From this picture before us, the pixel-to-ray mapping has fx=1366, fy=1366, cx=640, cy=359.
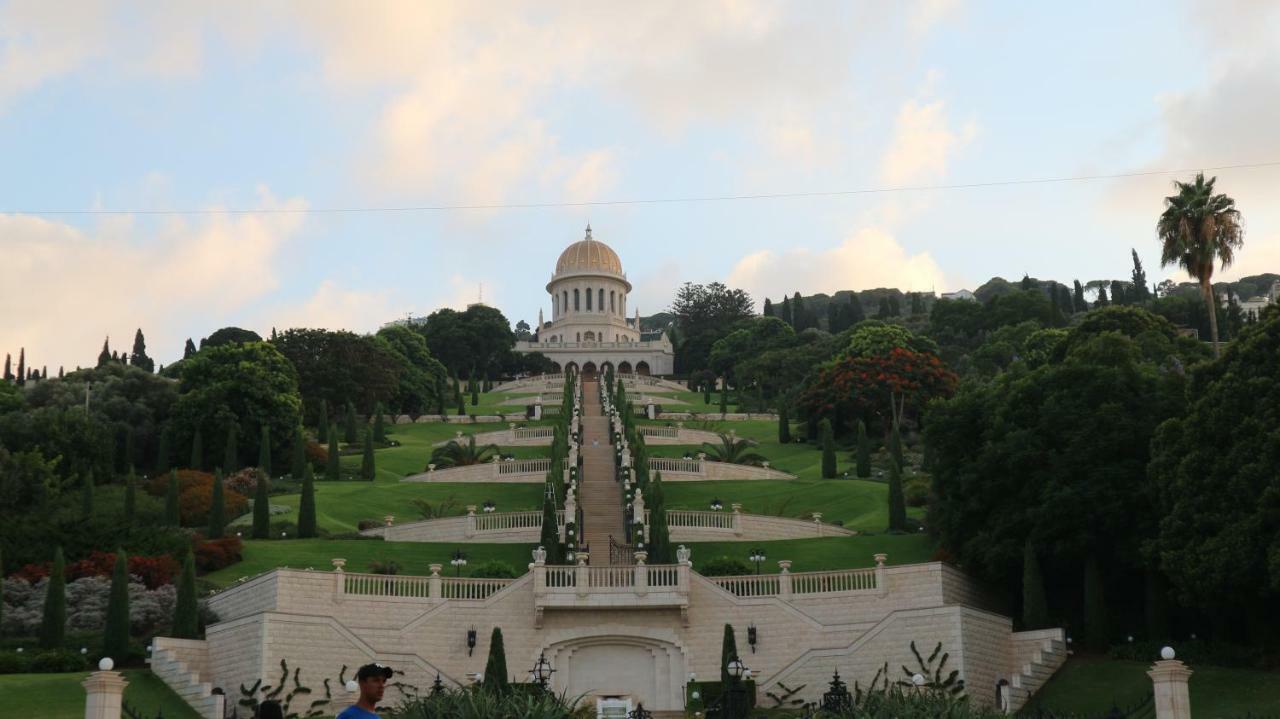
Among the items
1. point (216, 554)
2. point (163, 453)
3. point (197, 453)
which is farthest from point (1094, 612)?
point (163, 453)

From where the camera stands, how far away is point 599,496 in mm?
52531

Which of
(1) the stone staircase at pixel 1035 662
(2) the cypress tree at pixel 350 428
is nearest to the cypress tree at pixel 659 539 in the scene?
(1) the stone staircase at pixel 1035 662

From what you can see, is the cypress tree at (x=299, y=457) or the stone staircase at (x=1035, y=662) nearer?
the stone staircase at (x=1035, y=662)

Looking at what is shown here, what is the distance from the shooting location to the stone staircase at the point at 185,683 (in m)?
33.0

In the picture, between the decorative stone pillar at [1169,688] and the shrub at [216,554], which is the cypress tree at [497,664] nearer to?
the shrub at [216,554]

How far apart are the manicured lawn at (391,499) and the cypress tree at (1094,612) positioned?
21859mm

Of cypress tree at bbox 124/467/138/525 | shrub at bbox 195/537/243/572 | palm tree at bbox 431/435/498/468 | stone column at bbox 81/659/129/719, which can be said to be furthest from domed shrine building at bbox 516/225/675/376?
stone column at bbox 81/659/129/719

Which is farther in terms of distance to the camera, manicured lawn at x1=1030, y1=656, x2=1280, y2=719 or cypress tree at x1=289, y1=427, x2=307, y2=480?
cypress tree at x1=289, y1=427, x2=307, y2=480

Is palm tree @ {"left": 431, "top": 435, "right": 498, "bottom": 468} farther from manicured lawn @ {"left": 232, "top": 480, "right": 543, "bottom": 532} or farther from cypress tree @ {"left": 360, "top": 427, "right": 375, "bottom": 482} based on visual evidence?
manicured lawn @ {"left": 232, "top": 480, "right": 543, "bottom": 532}

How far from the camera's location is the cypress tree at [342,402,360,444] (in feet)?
242

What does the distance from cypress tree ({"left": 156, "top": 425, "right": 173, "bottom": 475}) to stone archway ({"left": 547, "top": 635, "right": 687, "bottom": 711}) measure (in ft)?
99.3

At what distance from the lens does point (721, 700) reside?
103 ft

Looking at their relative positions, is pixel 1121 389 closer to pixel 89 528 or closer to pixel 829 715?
pixel 829 715

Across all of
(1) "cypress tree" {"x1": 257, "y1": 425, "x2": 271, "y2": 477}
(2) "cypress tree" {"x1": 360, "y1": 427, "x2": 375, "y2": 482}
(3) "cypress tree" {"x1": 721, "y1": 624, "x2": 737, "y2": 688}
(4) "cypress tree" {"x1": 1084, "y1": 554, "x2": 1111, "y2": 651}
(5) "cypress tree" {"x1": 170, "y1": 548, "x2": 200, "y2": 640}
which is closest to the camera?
(3) "cypress tree" {"x1": 721, "y1": 624, "x2": 737, "y2": 688}
